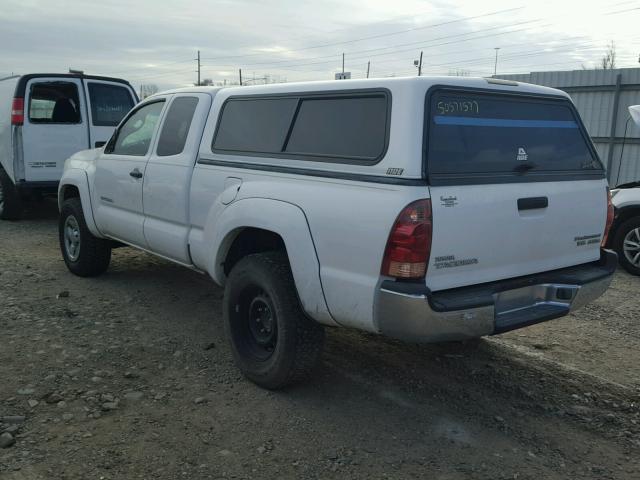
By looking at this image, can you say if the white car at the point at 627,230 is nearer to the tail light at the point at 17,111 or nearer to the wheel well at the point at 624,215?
the wheel well at the point at 624,215

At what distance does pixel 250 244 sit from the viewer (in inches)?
165

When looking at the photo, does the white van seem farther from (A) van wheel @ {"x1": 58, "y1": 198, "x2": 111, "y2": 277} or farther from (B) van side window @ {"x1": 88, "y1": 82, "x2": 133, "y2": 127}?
(A) van wheel @ {"x1": 58, "y1": 198, "x2": 111, "y2": 277}

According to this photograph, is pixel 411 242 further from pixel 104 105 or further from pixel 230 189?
pixel 104 105

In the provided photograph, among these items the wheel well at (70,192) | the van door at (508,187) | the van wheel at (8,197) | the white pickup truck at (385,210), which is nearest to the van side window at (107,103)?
the van wheel at (8,197)

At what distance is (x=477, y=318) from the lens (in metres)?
3.21

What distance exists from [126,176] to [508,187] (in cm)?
336

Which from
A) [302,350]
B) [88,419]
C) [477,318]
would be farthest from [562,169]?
[88,419]

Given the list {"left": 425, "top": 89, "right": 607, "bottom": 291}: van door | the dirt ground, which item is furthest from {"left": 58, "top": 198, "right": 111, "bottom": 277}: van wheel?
{"left": 425, "top": 89, "right": 607, "bottom": 291}: van door

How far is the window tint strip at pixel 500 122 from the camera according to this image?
330 cm

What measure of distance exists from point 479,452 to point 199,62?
251 ft

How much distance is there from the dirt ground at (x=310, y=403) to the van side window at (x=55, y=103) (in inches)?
183

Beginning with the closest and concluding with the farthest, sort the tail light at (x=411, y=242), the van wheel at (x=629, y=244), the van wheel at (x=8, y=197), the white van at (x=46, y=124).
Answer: the tail light at (x=411, y=242), the van wheel at (x=629, y=244), the white van at (x=46, y=124), the van wheel at (x=8, y=197)

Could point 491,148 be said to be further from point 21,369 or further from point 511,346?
point 21,369

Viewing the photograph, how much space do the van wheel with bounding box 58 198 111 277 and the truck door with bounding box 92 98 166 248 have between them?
0.44 metres
